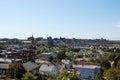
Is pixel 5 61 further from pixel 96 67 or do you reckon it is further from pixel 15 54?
pixel 96 67

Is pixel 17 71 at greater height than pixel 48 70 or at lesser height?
greater

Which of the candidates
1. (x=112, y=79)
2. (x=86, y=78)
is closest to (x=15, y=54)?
(x=86, y=78)

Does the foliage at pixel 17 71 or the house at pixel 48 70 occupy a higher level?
the foliage at pixel 17 71

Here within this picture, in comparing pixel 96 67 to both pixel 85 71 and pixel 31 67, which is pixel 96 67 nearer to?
pixel 85 71

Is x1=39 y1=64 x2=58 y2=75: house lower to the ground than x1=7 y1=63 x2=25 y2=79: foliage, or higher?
lower

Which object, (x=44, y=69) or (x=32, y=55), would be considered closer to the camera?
(x=44, y=69)

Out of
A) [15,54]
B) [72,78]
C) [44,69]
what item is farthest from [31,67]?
[15,54]

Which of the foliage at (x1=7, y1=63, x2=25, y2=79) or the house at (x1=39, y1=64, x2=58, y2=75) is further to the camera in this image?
the house at (x1=39, y1=64, x2=58, y2=75)

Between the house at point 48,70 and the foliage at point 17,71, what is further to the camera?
the house at point 48,70

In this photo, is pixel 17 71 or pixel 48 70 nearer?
pixel 17 71

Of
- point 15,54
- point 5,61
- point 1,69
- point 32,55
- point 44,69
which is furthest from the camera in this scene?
point 32,55

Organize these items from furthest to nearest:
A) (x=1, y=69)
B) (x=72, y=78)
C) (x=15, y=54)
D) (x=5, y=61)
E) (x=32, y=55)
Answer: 1. (x=32, y=55)
2. (x=15, y=54)
3. (x=5, y=61)
4. (x=1, y=69)
5. (x=72, y=78)
